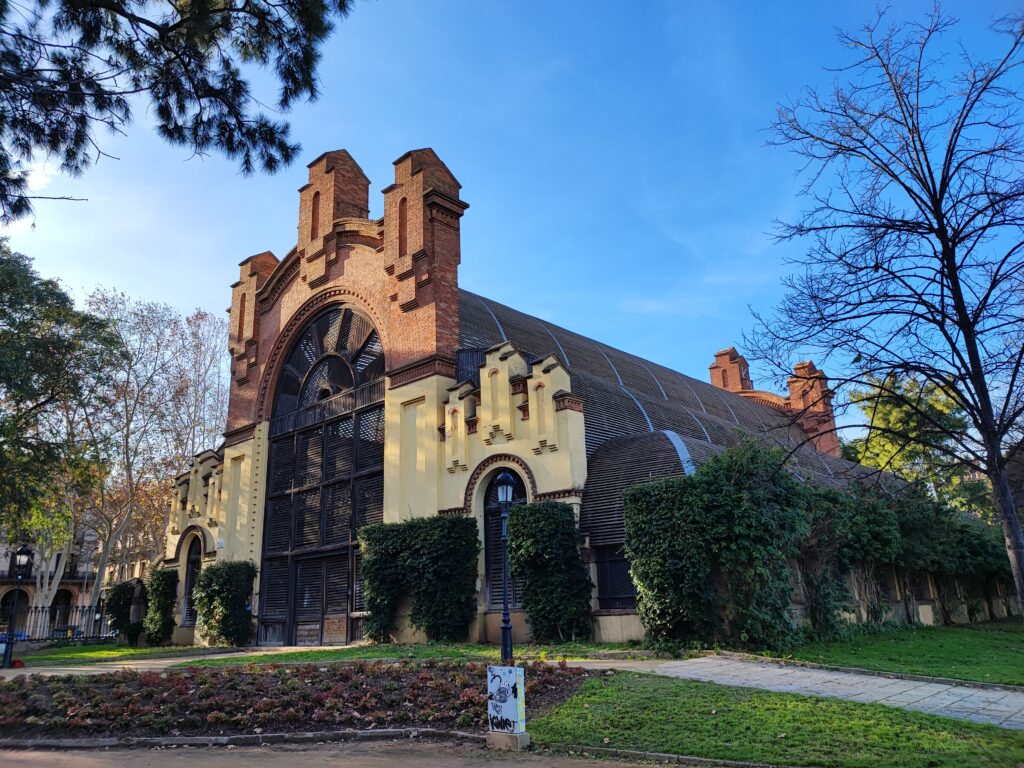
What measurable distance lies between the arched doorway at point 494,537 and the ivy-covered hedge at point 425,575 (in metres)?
0.40

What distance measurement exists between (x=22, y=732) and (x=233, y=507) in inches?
751

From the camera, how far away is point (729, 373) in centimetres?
4750

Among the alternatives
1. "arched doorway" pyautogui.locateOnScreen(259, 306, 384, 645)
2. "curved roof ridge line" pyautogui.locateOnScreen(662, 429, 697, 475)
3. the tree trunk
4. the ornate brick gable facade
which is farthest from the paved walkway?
the ornate brick gable facade

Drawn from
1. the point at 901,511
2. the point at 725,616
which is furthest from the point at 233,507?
the point at 901,511

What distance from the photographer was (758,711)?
29.3ft

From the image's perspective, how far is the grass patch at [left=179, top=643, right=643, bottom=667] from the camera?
47.8 feet

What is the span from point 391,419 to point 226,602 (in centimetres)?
879

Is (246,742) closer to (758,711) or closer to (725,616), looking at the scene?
(758,711)

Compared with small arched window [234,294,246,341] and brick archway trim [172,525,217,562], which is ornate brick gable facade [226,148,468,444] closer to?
small arched window [234,294,246,341]

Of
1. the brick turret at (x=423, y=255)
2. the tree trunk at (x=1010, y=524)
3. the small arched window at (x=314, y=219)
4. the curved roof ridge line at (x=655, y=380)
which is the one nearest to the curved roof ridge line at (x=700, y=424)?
the curved roof ridge line at (x=655, y=380)

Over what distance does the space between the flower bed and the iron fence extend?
10.3 meters

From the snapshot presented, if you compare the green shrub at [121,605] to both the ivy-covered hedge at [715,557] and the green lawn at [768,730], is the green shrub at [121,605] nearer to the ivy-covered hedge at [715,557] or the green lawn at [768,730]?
the ivy-covered hedge at [715,557]

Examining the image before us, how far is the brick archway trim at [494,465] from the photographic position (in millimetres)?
18656

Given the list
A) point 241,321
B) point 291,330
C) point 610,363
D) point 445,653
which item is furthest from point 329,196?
point 445,653
